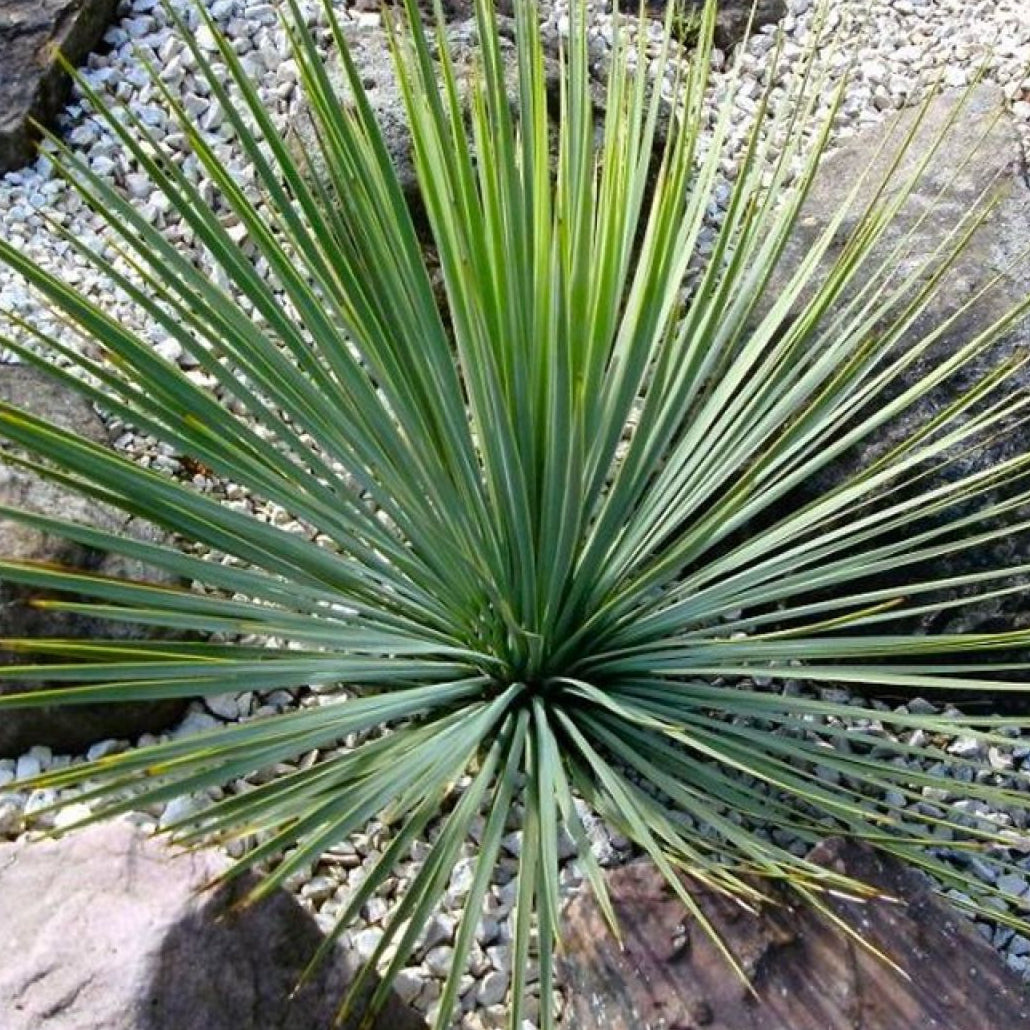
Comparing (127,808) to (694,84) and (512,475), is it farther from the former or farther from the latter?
(694,84)

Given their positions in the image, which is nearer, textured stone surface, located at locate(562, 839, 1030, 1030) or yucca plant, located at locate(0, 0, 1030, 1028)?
yucca plant, located at locate(0, 0, 1030, 1028)

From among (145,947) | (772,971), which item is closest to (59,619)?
(145,947)

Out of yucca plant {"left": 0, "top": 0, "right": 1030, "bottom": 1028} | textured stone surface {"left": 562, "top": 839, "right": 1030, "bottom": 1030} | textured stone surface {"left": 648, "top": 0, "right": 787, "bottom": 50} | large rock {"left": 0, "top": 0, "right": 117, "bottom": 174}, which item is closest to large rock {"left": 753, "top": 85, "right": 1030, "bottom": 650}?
yucca plant {"left": 0, "top": 0, "right": 1030, "bottom": 1028}

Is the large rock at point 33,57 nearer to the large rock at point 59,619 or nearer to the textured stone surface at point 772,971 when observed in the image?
the large rock at point 59,619

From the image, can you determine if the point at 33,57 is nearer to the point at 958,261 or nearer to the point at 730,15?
the point at 730,15

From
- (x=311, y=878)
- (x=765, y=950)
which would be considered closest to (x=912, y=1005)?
(x=765, y=950)

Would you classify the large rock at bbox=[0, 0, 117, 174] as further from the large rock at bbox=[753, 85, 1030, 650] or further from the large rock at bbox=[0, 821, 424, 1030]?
the large rock at bbox=[0, 821, 424, 1030]
